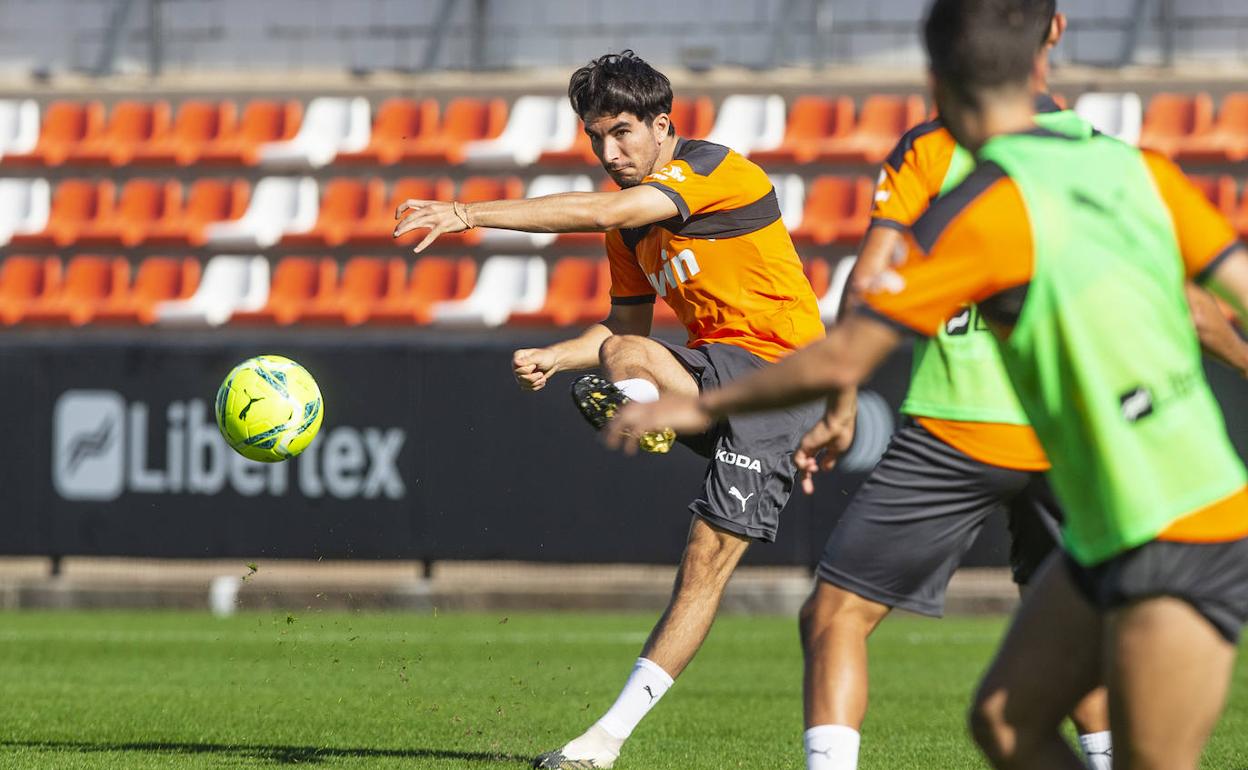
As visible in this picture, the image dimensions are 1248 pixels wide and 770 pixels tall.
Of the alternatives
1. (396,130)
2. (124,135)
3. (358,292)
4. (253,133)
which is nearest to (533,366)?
(358,292)

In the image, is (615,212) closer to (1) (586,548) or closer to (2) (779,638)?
(2) (779,638)

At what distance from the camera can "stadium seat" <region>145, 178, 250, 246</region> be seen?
19.7 meters

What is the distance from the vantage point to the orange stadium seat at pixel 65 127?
2016 centimetres

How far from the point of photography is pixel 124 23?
842 inches

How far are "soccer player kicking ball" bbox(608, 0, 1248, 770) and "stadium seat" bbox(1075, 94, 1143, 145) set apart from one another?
15.1 meters

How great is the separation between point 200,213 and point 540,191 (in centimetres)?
372

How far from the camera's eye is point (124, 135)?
20453mm

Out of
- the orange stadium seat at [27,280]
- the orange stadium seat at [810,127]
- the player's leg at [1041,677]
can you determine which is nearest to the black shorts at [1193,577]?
the player's leg at [1041,677]

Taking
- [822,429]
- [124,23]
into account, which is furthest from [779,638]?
[124,23]

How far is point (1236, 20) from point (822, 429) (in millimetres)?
16200

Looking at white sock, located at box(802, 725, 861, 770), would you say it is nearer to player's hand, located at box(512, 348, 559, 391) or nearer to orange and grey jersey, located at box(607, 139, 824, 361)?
orange and grey jersey, located at box(607, 139, 824, 361)

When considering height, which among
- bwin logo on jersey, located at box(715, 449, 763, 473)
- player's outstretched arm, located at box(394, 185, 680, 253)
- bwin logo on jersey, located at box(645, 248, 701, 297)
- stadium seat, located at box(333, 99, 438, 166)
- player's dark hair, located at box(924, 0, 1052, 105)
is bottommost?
stadium seat, located at box(333, 99, 438, 166)

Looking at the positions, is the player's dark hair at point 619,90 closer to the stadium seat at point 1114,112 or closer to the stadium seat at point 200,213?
the stadium seat at point 1114,112

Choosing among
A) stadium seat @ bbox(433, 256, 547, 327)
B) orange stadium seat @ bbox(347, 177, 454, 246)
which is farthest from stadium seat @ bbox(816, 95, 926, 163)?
orange stadium seat @ bbox(347, 177, 454, 246)
